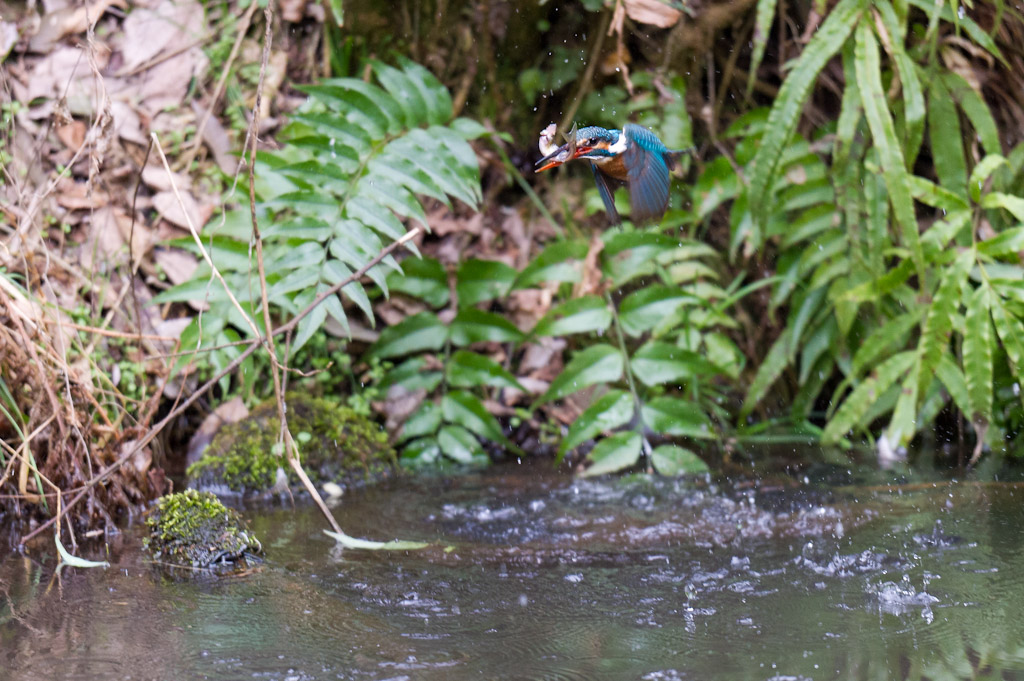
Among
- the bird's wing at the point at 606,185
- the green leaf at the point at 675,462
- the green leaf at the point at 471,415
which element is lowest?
the green leaf at the point at 675,462

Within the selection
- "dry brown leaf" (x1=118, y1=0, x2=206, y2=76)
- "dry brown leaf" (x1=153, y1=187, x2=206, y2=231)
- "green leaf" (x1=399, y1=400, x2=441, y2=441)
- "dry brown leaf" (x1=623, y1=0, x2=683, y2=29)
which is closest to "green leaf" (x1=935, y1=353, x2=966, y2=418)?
"dry brown leaf" (x1=623, y1=0, x2=683, y2=29)

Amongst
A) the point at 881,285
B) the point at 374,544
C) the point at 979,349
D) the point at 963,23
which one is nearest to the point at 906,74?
the point at 963,23

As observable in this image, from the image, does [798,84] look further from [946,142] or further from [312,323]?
[312,323]

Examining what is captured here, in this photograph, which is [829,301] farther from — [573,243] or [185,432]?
[185,432]

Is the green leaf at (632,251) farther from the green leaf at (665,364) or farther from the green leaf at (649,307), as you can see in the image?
the green leaf at (665,364)

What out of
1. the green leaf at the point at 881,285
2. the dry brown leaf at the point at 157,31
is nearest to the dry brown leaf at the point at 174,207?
the dry brown leaf at the point at 157,31

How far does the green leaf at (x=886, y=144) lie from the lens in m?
3.00

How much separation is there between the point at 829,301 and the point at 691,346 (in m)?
0.50

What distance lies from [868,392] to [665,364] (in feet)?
2.14

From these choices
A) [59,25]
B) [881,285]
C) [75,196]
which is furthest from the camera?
[59,25]

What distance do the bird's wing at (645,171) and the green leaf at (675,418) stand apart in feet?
3.54

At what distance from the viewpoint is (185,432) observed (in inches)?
135

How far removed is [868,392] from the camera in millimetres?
3150

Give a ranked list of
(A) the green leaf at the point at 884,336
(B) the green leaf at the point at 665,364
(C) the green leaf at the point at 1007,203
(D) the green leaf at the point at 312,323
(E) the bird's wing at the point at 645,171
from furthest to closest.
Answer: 1. (B) the green leaf at the point at 665,364
2. (A) the green leaf at the point at 884,336
3. (C) the green leaf at the point at 1007,203
4. (D) the green leaf at the point at 312,323
5. (E) the bird's wing at the point at 645,171
